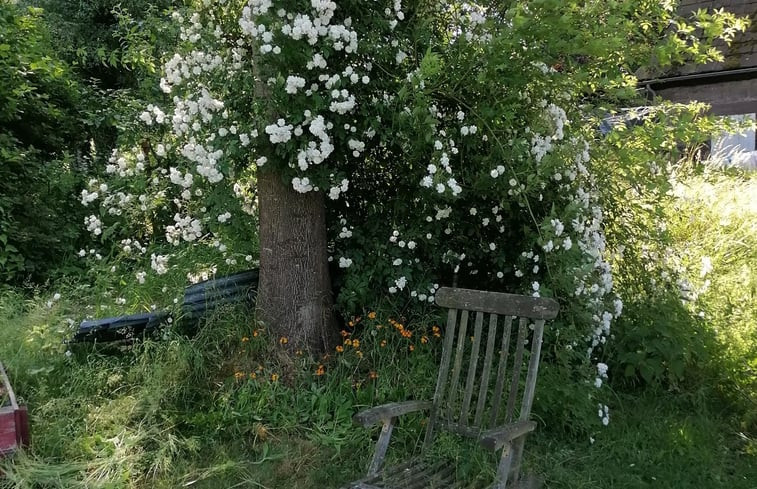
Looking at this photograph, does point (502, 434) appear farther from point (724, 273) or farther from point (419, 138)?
point (724, 273)

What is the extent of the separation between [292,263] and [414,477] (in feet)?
4.98

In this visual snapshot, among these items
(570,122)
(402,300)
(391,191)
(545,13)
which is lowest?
(402,300)

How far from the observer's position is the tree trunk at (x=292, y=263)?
12.1 feet

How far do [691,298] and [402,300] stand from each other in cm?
187

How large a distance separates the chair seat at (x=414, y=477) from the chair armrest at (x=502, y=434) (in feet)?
1.40

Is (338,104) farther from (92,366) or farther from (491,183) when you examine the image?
(92,366)

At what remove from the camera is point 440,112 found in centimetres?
363

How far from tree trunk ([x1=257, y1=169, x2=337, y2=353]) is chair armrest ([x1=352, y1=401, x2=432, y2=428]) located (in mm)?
1068

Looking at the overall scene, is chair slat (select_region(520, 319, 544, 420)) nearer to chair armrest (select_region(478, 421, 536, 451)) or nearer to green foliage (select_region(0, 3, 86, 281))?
chair armrest (select_region(478, 421, 536, 451))

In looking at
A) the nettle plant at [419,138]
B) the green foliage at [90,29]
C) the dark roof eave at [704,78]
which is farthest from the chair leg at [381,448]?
the green foliage at [90,29]

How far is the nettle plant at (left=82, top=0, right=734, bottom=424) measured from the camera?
3135mm

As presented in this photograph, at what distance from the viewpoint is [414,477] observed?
2697mm

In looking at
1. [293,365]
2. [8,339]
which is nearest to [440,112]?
[293,365]

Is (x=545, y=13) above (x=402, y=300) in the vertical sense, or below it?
above
